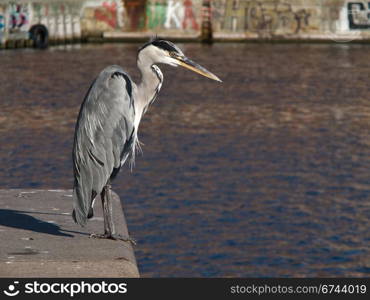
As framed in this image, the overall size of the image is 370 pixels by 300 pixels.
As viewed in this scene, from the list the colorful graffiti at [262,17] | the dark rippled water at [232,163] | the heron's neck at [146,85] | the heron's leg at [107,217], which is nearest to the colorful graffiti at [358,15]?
the colorful graffiti at [262,17]

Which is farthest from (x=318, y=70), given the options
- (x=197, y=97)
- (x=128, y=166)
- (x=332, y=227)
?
(x=332, y=227)

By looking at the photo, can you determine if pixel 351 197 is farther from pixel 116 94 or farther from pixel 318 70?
pixel 318 70

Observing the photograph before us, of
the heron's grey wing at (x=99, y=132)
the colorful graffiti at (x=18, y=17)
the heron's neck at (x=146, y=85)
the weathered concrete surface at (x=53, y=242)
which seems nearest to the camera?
the weathered concrete surface at (x=53, y=242)

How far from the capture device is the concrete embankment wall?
5684 cm

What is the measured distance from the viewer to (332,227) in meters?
19.4

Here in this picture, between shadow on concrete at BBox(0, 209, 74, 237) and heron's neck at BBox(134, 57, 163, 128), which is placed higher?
heron's neck at BBox(134, 57, 163, 128)

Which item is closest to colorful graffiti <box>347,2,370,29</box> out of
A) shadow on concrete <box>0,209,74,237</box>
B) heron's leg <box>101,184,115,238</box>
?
shadow on concrete <box>0,209,74,237</box>

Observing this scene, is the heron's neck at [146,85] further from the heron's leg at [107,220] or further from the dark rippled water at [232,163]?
the dark rippled water at [232,163]

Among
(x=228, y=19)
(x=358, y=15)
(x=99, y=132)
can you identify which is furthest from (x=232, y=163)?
(x=358, y=15)

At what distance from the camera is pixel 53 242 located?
12023 mm

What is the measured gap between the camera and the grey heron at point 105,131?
12.0 meters

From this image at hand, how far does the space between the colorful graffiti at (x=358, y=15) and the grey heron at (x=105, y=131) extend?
45826 mm

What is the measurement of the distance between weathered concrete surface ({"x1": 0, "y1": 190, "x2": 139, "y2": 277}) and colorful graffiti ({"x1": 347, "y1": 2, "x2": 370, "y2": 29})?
4424 centimetres

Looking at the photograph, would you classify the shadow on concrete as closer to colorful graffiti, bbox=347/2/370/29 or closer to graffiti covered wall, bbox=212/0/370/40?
graffiti covered wall, bbox=212/0/370/40
